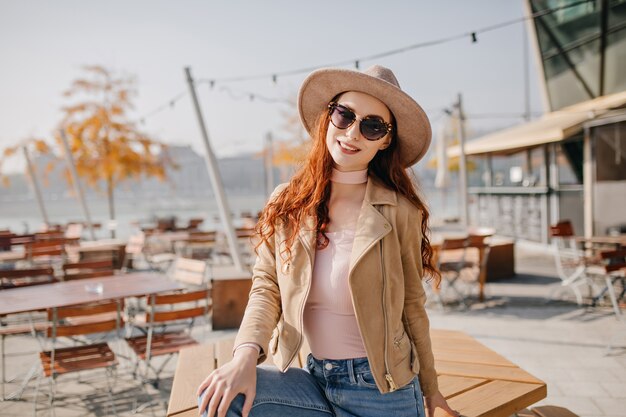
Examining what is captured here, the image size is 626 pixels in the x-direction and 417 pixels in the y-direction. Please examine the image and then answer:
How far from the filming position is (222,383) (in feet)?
4.19

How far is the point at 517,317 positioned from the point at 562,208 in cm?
678

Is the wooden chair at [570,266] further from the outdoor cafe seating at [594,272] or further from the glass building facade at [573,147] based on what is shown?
the glass building facade at [573,147]

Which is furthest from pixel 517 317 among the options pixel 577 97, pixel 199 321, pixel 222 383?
pixel 577 97

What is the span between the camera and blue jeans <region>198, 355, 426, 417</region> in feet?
4.75

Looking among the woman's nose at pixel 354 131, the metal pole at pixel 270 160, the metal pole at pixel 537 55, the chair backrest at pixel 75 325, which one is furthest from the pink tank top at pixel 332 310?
the metal pole at pixel 537 55

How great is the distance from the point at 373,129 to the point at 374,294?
54cm

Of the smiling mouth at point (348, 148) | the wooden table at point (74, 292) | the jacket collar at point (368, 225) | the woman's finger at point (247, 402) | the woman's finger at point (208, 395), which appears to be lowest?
the wooden table at point (74, 292)

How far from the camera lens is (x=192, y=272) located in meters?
5.37

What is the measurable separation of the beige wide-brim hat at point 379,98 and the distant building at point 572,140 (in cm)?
919

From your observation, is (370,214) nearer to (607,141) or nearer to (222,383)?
(222,383)

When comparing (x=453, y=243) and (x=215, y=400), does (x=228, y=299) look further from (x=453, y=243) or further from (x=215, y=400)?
(x=215, y=400)

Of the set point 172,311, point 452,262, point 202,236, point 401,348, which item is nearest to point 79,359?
point 172,311

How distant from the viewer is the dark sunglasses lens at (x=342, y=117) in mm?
1652

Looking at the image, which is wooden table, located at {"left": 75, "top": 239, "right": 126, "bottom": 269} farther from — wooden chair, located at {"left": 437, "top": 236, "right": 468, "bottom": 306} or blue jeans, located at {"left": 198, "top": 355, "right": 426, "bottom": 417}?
blue jeans, located at {"left": 198, "top": 355, "right": 426, "bottom": 417}
